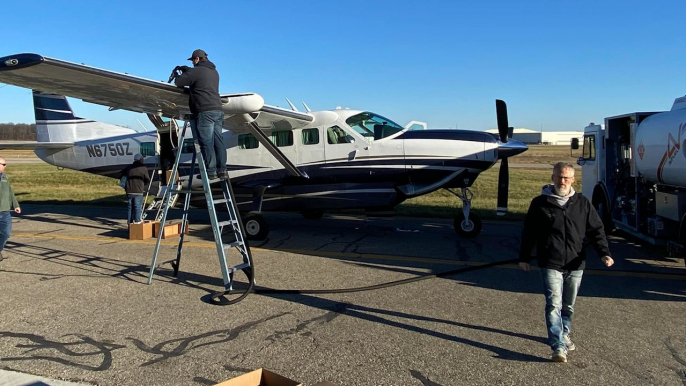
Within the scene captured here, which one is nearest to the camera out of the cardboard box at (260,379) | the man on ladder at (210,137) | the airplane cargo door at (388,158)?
the cardboard box at (260,379)

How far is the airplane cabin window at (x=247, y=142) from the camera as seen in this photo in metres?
11.3

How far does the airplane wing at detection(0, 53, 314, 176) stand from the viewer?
583 cm

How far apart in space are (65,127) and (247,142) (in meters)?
6.94

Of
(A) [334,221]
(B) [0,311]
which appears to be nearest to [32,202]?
(A) [334,221]

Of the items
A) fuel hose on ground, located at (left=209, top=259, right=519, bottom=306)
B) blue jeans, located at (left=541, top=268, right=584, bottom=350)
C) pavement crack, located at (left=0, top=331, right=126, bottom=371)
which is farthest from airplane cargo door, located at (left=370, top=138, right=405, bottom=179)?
pavement crack, located at (left=0, top=331, right=126, bottom=371)

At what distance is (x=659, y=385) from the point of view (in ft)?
12.1

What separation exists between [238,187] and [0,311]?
6.26 metres

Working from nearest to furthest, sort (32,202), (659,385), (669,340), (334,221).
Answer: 1. (659,385)
2. (669,340)
3. (334,221)
4. (32,202)

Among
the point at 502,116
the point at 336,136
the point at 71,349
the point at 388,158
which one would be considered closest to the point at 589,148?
the point at 502,116

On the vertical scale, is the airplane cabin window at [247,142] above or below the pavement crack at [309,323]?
above

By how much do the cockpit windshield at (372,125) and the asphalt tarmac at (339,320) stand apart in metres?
2.65

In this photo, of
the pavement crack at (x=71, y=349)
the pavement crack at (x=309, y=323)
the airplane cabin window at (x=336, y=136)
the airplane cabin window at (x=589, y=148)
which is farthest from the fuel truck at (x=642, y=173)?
the pavement crack at (x=71, y=349)

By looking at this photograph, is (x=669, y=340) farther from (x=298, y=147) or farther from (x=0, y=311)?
(x=298, y=147)

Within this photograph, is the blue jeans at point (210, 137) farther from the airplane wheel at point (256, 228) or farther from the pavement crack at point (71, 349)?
the airplane wheel at point (256, 228)
